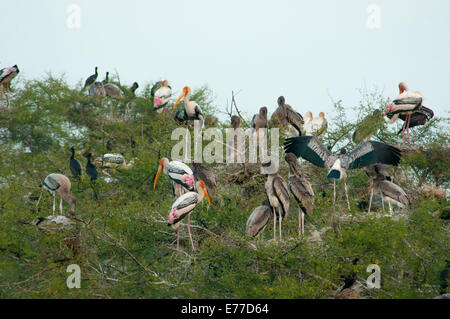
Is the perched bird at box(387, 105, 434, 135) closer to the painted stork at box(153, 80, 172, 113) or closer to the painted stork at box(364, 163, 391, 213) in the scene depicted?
the painted stork at box(364, 163, 391, 213)

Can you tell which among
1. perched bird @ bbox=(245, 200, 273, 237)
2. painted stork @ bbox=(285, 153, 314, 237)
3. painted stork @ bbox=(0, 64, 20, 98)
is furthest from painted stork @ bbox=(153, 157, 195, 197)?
painted stork @ bbox=(0, 64, 20, 98)

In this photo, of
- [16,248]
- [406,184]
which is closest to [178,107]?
[406,184]

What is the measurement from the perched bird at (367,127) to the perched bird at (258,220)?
3.17 meters

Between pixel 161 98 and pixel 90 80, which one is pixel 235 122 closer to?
pixel 161 98

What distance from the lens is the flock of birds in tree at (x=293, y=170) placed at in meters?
10.7

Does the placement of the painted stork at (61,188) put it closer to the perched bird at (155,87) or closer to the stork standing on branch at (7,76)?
the stork standing on branch at (7,76)

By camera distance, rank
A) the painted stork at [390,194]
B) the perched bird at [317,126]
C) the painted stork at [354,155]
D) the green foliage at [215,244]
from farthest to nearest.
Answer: the perched bird at [317,126], the painted stork at [354,155], the painted stork at [390,194], the green foliage at [215,244]

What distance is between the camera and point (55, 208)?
1248cm

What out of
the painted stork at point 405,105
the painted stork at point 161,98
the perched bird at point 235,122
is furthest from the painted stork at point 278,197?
the painted stork at point 161,98

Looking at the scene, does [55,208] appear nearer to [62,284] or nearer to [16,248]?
[16,248]

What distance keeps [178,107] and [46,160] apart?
184 inches

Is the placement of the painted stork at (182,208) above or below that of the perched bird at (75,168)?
below

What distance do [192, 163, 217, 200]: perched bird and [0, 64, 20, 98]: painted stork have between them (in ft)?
24.0

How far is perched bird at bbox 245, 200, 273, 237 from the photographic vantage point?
10.6m
